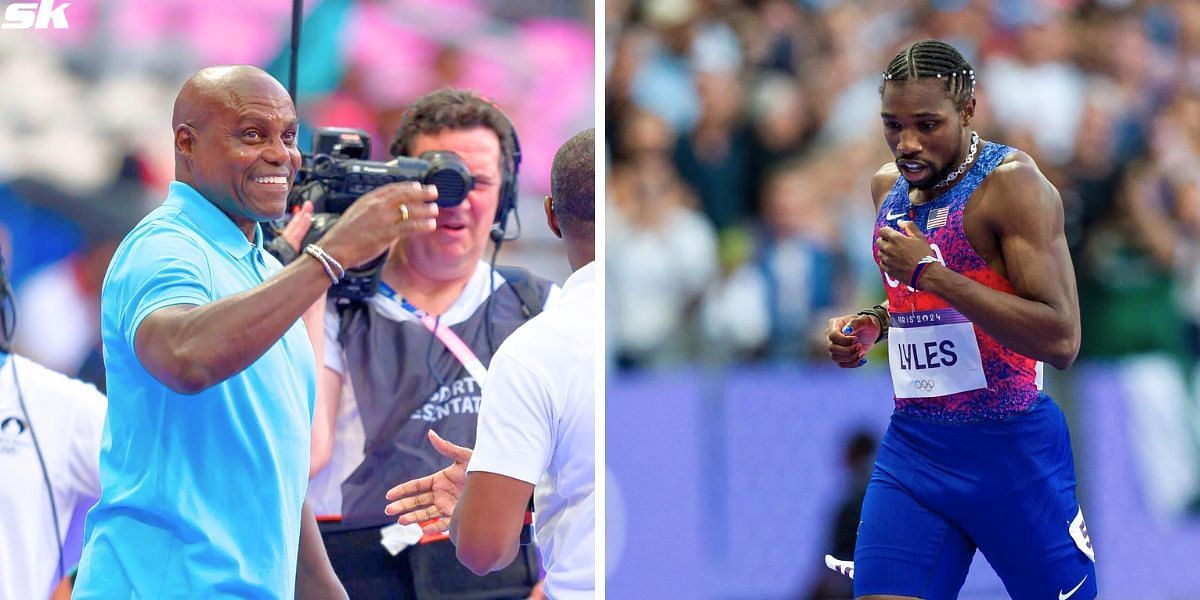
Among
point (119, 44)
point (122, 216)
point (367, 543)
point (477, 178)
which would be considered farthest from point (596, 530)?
point (119, 44)

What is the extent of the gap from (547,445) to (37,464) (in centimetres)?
155

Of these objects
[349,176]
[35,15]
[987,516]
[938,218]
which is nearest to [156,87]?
[35,15]

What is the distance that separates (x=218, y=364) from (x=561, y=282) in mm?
1754

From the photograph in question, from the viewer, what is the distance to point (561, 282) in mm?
4238

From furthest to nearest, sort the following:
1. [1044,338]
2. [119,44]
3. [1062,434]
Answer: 1. [119,44]
2. [1062,434]
3. [1044,338]

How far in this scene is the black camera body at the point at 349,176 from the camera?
3.66m

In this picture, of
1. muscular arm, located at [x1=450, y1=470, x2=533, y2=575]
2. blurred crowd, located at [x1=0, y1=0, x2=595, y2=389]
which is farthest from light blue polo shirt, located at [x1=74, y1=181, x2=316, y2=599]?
blurred crowd, located at [x1=0, y1=0, x2=595, y2=389]

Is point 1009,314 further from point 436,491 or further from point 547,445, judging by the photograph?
point 436,491

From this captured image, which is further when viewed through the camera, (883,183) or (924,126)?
(883,183)

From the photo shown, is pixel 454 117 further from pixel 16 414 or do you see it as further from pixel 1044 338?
pixel 1044 338

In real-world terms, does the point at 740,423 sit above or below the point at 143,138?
below

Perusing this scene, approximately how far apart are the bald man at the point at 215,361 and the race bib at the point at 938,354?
136 centimetres

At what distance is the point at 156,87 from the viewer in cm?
390

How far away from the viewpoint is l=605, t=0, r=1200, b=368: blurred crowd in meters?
6.49
